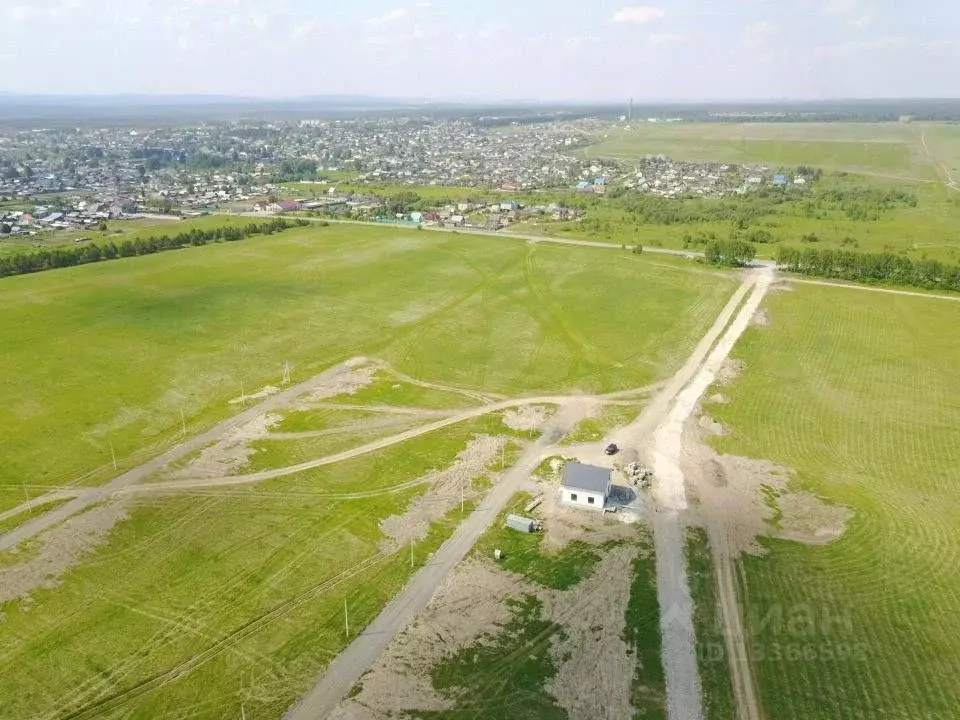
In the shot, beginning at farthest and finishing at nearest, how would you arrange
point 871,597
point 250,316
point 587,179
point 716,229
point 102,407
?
point 587,179
point 716,229
point 250,316
point 102,407
point 871,597

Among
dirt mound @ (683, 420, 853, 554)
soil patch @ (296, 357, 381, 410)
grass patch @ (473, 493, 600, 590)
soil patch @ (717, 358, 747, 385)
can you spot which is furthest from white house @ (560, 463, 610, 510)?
soil patch @ (717, 358, 747, 385)

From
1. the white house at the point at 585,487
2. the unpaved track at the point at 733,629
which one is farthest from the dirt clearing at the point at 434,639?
the unpaved track at the point at 733,629

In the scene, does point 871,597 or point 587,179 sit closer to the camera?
point 871,597

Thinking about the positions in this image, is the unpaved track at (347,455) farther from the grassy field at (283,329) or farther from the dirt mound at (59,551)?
the dirt mound at (59,551)

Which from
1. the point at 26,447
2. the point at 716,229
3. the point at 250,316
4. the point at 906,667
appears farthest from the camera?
the point at 716,229

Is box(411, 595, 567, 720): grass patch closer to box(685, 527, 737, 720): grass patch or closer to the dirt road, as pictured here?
the dirt road

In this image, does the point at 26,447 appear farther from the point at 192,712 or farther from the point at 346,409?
the point at 192,712

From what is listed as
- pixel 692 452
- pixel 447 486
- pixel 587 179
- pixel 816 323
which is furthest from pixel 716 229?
pixel 447 486
